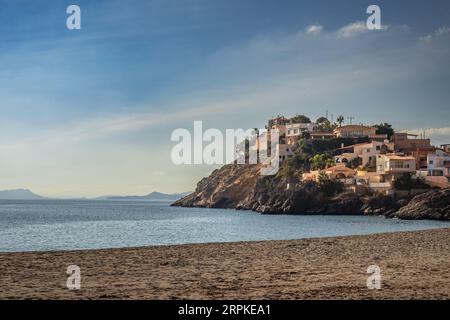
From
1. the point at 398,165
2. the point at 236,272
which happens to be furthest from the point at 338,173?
the point at 236,272

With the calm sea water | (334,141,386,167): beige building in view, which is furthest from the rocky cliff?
(334,141,386,167): beige building

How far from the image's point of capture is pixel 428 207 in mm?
93062

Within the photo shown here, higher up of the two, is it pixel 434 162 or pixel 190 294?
pixel 434 162

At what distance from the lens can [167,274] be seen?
16031mm

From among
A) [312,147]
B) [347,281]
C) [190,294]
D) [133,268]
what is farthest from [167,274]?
[312,147]

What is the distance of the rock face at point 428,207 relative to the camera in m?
91.1

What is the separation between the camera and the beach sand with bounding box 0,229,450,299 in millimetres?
12398

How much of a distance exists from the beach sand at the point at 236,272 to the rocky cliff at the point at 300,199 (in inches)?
2886

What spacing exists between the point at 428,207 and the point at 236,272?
84.4 metres

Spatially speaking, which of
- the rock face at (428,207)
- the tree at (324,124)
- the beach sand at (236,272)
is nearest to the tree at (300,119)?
the tree at (324,124)

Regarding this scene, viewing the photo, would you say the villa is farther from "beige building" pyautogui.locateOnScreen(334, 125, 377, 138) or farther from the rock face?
"beige building" pyautogui.locateOnScreen(334, 125, 377, 138)

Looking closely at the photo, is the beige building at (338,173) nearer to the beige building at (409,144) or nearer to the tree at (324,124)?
the beige building at (409,144)

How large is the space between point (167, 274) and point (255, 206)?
119510mm
